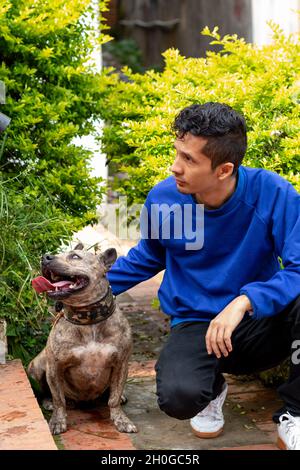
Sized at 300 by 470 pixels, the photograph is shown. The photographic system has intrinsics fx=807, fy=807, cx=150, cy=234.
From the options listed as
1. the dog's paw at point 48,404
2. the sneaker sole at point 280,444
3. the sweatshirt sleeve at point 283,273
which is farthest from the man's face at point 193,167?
the dog's paw at point 48,404

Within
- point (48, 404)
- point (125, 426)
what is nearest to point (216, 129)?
point (125, 426)

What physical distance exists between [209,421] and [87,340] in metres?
0.72

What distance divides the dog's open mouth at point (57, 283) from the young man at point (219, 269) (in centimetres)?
31

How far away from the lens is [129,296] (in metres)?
6.56

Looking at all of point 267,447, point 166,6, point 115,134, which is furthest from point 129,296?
point 166,6

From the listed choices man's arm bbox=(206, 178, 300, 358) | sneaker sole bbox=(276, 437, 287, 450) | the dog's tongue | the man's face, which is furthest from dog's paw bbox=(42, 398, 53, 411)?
the man's face

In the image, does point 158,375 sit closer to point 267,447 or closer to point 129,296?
point 267,447

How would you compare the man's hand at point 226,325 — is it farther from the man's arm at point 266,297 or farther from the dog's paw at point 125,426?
the dog's paw at point 125,426

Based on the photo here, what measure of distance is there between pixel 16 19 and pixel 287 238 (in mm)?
2493

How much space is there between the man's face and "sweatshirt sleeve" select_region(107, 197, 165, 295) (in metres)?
0.43

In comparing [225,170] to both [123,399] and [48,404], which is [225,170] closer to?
[123,399]

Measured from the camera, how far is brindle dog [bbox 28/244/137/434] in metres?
3.92

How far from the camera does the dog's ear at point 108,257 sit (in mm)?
4038

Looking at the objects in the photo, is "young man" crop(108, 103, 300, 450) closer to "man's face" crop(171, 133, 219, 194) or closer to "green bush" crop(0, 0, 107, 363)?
"man's face" crop(171, 133, 219, 194)
